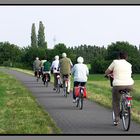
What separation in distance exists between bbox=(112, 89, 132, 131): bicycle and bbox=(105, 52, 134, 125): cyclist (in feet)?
0.41

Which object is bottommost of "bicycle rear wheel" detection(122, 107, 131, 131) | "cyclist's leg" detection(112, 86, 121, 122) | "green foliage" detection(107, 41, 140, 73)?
"bicycle rear wheel" detection(122, 107, 131, 131)

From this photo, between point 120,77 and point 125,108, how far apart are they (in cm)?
76

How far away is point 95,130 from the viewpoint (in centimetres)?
1381

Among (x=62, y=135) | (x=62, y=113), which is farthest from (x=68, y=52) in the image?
(x=62, y=135)

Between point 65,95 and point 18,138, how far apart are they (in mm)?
10576

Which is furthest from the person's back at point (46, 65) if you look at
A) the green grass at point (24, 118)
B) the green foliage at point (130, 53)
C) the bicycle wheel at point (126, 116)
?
the bicycle wheel at point (126, 116)

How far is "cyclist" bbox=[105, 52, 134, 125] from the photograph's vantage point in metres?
14.1

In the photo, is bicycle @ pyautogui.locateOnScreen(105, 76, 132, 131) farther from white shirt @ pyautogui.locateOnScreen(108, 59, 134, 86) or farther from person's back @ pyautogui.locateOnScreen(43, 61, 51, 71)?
person's back @ pyautogui.locateOnScreen(43, 61, 51, 71)

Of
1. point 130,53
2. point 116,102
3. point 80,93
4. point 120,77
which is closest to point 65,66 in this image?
point 80,93

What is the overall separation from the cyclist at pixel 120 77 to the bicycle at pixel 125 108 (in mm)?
125

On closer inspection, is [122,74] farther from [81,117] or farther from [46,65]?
[46,65]

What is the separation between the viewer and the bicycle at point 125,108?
45.4 ft

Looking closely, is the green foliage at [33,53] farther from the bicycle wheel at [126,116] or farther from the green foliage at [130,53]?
the bicycle wheel at [126,116]

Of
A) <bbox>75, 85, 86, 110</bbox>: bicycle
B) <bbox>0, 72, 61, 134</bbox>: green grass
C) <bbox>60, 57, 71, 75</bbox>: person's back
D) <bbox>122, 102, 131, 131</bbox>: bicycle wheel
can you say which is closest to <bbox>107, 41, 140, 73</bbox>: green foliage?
<bbox>60, 57, 71, 75</bbox>: person's back
